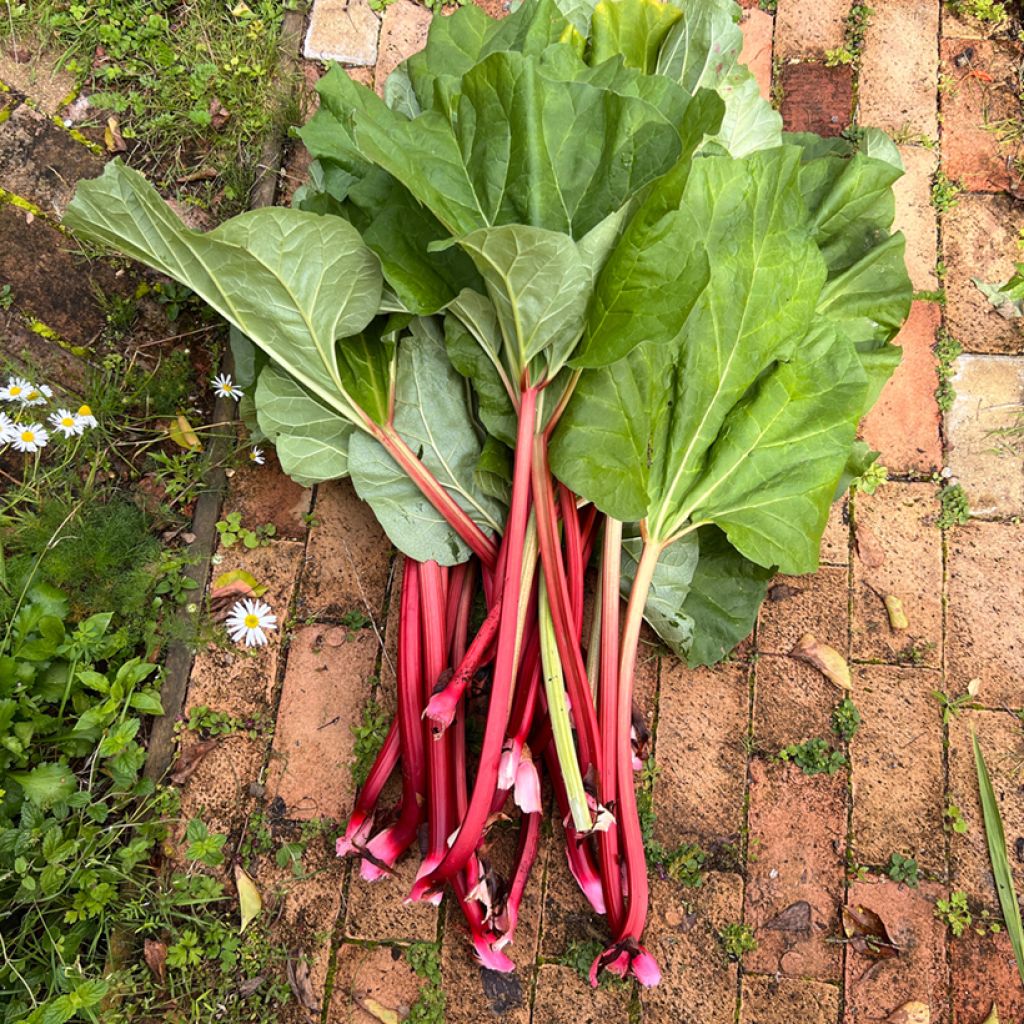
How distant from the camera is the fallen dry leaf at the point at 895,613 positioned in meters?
3.14

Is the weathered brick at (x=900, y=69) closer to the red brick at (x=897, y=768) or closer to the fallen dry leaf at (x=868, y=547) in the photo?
the fallen dry leaf at (x=868, y=547)

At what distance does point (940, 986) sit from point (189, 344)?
313 centimetres

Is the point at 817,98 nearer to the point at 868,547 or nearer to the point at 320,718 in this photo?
the point at 868,547

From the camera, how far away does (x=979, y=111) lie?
11.7 ft

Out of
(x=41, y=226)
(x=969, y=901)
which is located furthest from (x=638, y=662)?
(x=41, y=226)

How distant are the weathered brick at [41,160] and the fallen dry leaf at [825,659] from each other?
9.65ft

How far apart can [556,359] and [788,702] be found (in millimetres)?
1341

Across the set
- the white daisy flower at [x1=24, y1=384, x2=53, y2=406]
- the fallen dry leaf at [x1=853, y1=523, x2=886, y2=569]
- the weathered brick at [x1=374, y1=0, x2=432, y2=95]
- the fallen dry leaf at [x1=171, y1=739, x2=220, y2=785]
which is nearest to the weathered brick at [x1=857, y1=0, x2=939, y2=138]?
the fallen dry leaf at [x1=853, y1=523, x2=886, y2=569]

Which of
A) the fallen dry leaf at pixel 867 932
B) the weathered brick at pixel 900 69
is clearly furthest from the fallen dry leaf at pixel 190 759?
the weathered brick at pixel 900 69

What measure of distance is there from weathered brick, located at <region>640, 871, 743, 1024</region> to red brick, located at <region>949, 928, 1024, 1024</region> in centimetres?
65

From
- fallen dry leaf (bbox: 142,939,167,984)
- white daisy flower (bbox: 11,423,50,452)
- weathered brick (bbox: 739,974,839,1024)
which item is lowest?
weathered brick (bbox: 739,974,839,1024)

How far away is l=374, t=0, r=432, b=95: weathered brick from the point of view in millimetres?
3660

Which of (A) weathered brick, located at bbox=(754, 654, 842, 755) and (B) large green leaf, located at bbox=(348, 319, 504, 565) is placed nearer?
(B) large green leaf, located at bbox=(348, 319, 504, 565)

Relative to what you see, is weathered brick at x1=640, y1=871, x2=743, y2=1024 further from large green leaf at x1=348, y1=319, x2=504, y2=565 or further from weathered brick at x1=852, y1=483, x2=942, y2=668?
large green leaf at x1=348, y1=319, x2=504, y2=565
